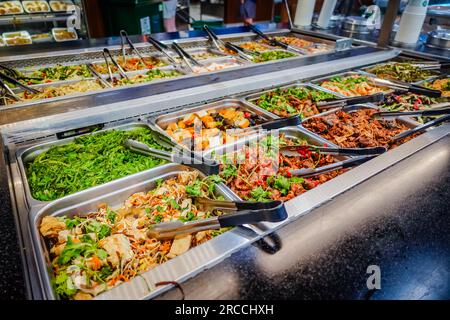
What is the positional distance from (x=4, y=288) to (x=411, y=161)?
2006mm

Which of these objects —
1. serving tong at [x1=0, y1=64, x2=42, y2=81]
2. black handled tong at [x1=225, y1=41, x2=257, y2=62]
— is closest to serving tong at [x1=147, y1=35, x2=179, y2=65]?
black handled tong at [x1=225, y1=41, x2=257, y2=62]

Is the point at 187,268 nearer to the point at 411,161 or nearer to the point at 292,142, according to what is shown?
the point at 292,142

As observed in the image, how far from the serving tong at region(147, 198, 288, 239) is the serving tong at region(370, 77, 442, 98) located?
6.86 ft

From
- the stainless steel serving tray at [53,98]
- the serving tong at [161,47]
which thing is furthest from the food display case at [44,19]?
the stainless steel serving tray at [53,98]

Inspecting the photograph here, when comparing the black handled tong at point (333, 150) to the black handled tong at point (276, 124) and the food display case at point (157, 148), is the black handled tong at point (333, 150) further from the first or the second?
the black handled tong at point (276, 124)

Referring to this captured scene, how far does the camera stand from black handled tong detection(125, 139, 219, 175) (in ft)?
5.42

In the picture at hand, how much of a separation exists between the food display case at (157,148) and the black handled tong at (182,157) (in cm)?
3

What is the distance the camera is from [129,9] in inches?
220

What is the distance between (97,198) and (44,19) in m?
4.69

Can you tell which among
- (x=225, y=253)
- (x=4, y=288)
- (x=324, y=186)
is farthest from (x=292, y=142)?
(x=4, y=288)

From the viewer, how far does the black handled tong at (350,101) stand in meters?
2.44

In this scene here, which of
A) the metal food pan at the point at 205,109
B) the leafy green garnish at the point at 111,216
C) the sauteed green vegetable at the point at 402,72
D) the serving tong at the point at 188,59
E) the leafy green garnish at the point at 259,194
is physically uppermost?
the serving tong at the point at 188,59

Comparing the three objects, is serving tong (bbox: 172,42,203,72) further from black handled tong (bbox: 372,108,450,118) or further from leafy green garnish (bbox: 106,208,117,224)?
leafy green garnish (bbox: 106,208,117,224)

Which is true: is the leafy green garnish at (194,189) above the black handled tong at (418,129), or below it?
below
